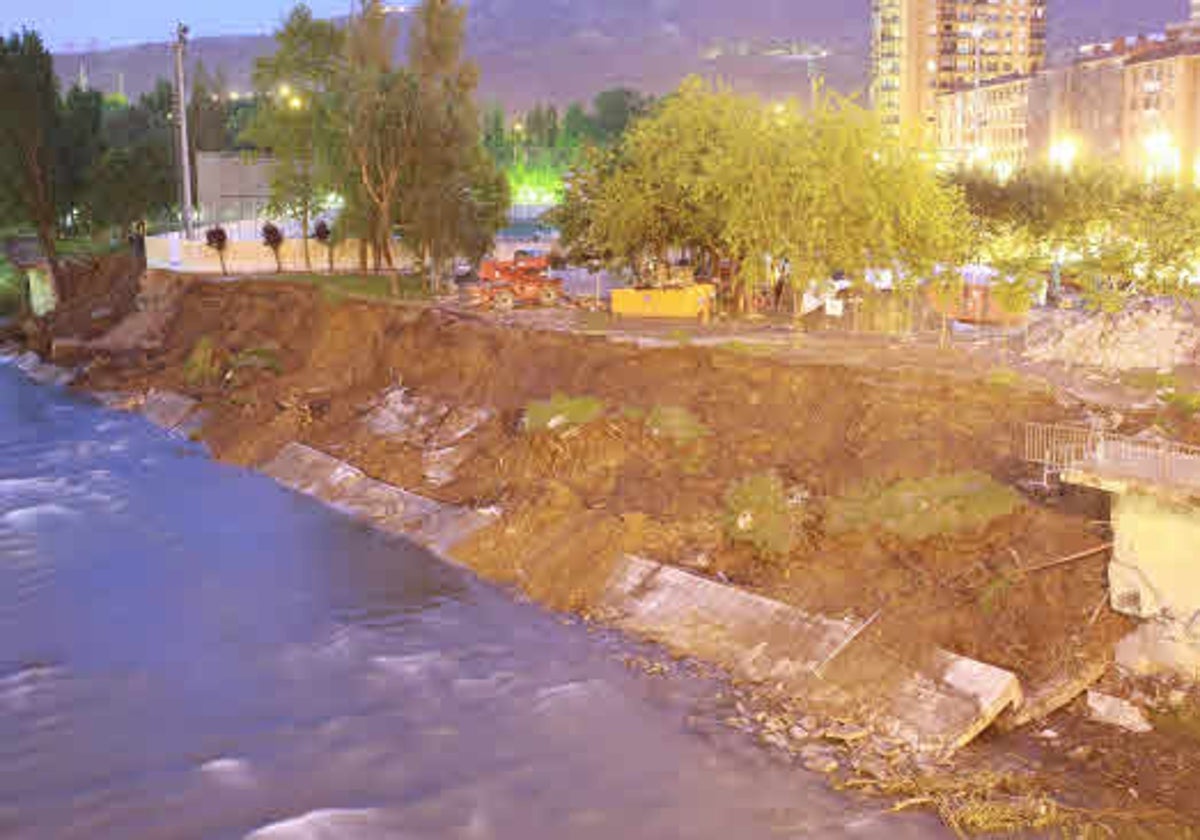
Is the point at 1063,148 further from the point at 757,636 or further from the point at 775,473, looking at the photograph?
the point at 757,636

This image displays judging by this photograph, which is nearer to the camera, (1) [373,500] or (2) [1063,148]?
(1) [373,500]

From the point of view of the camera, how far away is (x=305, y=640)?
24.7 m

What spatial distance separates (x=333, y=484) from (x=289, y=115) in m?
33.8

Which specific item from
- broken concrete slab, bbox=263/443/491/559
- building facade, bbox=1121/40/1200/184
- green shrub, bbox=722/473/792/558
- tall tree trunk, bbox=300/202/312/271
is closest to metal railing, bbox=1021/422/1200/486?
green shrub, bbox=722/473/792/558

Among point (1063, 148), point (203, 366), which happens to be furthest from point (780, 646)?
point (1063, 148)

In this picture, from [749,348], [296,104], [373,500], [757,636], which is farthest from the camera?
[296,104]

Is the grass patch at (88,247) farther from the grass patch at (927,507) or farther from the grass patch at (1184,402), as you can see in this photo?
the grass patch at (1184,402)

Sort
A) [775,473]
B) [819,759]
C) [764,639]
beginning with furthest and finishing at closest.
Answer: [775,473] < [764,639] < [819,759]

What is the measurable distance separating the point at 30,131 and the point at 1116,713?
66820 mm

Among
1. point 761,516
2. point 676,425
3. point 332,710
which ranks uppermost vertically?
point 676,425

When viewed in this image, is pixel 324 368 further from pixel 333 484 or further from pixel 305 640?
pixel 305 640

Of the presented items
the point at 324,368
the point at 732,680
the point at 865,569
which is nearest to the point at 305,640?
the point at 732,680

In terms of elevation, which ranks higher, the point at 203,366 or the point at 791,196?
the point at 791,196

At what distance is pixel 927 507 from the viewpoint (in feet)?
76.1
